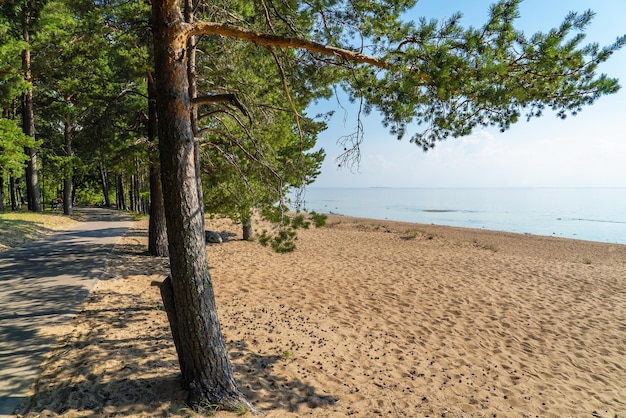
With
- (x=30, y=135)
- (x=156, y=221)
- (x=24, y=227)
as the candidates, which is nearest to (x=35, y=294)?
(x=156, y=221)

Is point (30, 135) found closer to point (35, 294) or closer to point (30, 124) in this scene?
point (30, 124)

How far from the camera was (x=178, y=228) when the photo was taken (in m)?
3.56

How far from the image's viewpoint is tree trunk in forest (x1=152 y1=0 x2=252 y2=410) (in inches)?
138

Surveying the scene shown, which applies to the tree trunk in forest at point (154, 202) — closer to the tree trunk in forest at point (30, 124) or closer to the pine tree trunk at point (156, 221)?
the pine tree trunk at point (156, 221)

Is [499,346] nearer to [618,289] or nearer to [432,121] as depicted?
[432,121]

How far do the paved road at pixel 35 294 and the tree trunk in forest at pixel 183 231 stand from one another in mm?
1868

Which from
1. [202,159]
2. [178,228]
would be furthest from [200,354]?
[202,159]

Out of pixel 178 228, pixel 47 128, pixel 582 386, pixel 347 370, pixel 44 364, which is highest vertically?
pixel 47 128

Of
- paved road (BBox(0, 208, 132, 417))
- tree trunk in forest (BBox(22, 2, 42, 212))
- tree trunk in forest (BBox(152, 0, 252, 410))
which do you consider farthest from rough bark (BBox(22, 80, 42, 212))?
tree trunk in forest (BBox(152, 0, 252, 410))

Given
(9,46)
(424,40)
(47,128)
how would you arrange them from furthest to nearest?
(47,128)
(9,46)
(424,40)

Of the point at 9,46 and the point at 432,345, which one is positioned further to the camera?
the point at 9,46

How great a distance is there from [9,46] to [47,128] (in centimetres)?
1449

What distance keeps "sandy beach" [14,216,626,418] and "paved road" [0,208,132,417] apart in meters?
0.25

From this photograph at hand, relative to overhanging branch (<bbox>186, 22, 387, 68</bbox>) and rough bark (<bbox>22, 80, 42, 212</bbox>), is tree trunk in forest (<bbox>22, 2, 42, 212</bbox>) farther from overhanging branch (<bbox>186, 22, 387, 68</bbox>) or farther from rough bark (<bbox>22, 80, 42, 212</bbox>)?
overhanging branch (<bbox>186, 22, 387, 68</bbox>)
